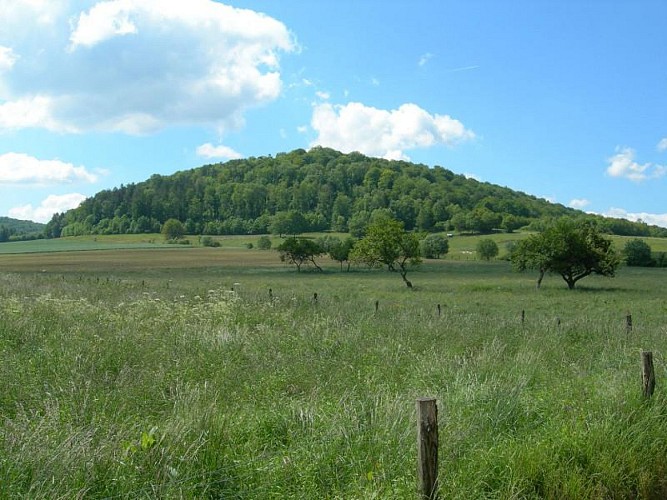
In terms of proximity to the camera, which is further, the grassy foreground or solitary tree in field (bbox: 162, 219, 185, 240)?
solitary tree in field (bbox: 162, 219, 185, 240)

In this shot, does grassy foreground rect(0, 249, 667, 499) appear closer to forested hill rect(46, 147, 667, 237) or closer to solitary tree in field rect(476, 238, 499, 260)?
Result: solitary tree in field rect(476, 238, 499, 260)

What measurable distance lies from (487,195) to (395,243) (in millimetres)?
120364

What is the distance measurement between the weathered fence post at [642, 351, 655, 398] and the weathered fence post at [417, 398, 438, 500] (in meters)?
3.64

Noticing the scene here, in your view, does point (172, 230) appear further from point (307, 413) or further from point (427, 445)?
point (427, 445)

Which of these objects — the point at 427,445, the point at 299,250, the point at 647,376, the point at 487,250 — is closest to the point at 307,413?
the point at 427,445

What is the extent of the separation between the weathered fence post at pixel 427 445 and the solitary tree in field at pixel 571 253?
4837cm

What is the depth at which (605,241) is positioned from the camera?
5116cm

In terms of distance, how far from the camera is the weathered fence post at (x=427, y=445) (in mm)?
4613

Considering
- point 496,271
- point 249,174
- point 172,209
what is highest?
point 249,174

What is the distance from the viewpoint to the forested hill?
Result: 461 ft

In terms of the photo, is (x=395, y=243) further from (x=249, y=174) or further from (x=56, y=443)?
(x=249, y=174)

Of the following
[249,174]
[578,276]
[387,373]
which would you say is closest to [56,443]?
[387,373]

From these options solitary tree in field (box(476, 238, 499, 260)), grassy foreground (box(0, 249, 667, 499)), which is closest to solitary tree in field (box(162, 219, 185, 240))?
solitary tree in field (box(476, 238, 499, 260))

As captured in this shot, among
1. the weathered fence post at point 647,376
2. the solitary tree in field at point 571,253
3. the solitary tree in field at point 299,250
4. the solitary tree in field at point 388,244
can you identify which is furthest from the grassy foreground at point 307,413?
the solitary tree in field at point 299,250
